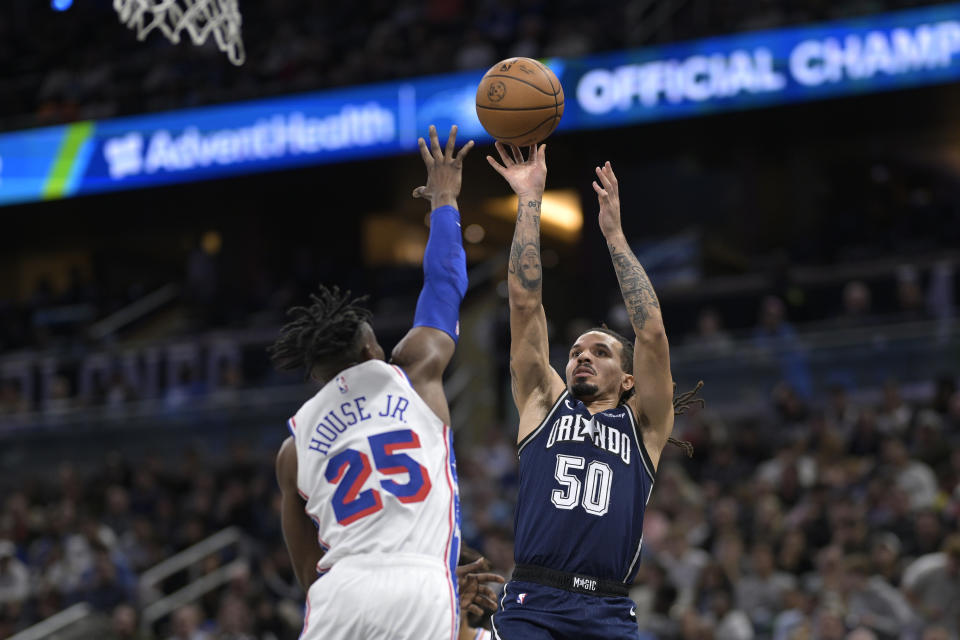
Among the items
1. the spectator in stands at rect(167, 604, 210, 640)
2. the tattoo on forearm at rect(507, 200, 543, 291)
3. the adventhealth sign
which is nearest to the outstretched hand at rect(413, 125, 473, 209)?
the tattoo on forearm at rect(507, 200, 543, 291)

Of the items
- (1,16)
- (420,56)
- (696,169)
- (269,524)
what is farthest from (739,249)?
(1,16)

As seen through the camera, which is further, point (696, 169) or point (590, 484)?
point (696, 169)

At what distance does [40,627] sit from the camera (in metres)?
12.5

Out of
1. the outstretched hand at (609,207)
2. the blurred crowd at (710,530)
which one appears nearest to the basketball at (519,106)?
the outstretched hand at (609,207)

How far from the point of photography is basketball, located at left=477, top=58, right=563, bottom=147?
5.42 metres

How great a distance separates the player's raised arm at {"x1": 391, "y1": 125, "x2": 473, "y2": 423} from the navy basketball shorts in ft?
2.56

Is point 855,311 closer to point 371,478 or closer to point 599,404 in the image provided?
point 599,404

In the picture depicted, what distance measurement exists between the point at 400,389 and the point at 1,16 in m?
18.8

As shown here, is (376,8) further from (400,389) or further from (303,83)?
(400,389)

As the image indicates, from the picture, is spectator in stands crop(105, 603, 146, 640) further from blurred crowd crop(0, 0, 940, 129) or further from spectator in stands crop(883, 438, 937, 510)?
blurred crowd crop(0, 0, 940, 129)

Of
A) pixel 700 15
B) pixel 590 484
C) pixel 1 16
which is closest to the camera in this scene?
pixel 590 484

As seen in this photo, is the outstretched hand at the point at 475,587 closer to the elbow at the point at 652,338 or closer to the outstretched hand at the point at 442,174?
the elbow at the point at 652,338

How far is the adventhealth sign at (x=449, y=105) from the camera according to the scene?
15047 mm

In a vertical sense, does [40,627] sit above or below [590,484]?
below
